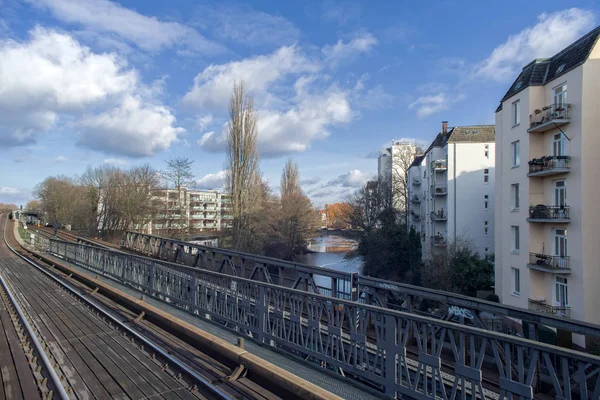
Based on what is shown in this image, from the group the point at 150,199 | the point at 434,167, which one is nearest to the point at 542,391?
the point at 434,167

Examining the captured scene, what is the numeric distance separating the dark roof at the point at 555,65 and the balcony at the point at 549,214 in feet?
20.1

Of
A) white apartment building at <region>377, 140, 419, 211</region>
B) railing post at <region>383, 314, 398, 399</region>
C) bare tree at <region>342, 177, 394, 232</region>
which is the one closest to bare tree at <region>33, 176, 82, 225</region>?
bare tree at <region>342, 177, 394, 232</region>

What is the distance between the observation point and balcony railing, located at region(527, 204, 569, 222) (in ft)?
54.1

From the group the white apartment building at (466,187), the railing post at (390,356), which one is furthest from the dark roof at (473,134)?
the railing post at (390,356)

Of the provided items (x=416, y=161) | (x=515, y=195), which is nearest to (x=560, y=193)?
(x=515, y=195)

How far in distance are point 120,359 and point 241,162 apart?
31.6 metres

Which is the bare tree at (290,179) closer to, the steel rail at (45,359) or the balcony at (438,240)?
the balcony at (438,240)

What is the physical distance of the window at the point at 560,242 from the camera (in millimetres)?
16927

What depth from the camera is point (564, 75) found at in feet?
54.9

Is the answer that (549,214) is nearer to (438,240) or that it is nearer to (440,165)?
(438,240)

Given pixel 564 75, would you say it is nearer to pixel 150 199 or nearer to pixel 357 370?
pixel 357 370

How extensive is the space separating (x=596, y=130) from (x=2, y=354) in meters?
20.6

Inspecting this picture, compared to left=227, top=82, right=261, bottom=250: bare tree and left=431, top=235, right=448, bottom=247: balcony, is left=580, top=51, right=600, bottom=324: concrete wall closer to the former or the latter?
left=431, top=235, right=448, bottom=247: balcony

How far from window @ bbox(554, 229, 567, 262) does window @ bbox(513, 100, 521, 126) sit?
19.9ft
